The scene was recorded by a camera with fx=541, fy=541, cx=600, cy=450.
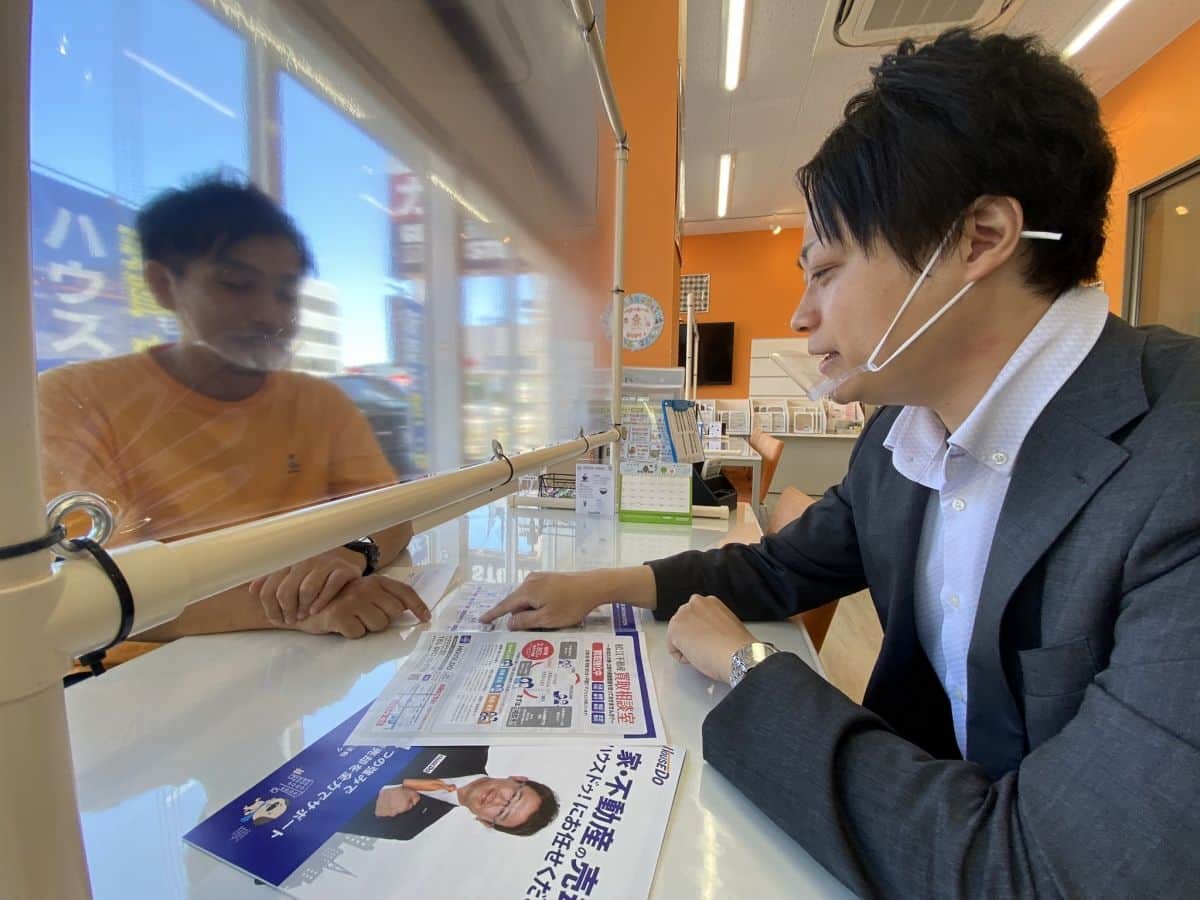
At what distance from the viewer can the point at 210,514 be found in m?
0.38

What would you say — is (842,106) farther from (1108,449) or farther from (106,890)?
(106,890)

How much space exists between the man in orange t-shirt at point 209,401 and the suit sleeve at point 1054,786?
0.43 meters

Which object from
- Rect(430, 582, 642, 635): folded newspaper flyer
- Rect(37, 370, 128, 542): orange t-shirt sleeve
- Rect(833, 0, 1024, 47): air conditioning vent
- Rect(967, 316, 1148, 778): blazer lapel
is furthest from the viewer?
Rect(833, 0, 1024, 47): air conditioning vent

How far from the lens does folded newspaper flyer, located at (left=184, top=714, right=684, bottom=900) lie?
0.33m

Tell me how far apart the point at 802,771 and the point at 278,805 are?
1.21ft

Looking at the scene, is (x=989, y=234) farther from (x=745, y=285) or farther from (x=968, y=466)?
(x=745, y=285)

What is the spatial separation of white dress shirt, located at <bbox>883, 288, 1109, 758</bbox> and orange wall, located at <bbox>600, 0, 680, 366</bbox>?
1773 mm

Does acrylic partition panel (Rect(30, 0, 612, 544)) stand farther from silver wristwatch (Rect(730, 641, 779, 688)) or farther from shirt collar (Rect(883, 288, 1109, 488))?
shirt collar (Rect(883, 288, 1109, 488))

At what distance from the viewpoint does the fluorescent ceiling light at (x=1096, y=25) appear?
2.77 meters

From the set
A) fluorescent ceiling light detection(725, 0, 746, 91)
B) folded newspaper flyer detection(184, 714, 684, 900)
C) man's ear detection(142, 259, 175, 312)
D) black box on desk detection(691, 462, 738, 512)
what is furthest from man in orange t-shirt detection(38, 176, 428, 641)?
fluorescent ceiling light detection(725, 0, 746, 91)

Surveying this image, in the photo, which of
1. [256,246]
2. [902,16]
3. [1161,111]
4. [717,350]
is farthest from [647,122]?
[717,350]

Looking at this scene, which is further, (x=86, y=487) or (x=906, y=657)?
(x=906, y=657)

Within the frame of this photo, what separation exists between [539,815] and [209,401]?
37cm

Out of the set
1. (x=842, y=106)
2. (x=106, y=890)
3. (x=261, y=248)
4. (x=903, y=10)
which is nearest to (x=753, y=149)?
(x=903, y=10)
